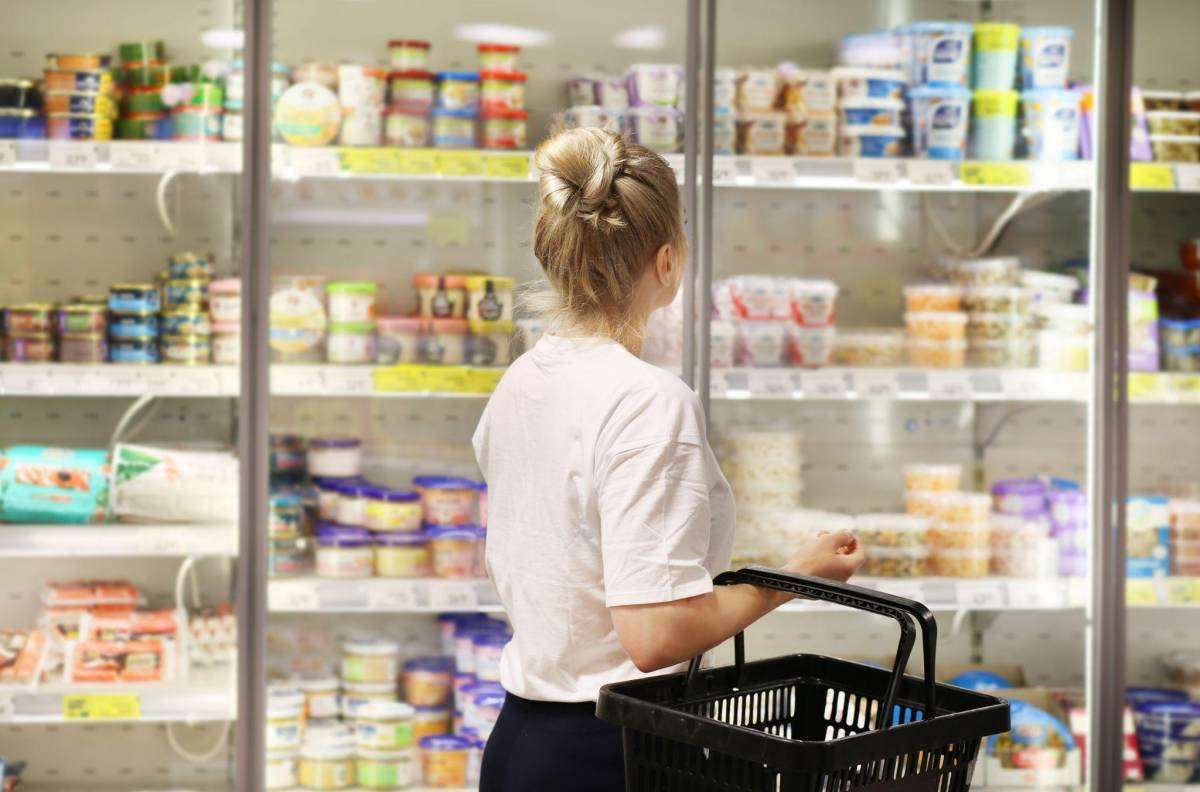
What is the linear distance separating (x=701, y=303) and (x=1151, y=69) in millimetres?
1372

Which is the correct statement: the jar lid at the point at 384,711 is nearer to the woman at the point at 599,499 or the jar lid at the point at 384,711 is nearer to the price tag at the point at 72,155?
the price tag at the point at 72,155

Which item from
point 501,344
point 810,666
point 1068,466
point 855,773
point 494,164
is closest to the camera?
point 855,773

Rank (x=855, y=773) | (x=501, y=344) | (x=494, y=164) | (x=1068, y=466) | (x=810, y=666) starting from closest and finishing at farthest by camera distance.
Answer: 1. (x=855, y=773)
2. (x=810, y=666)
3. (x=494, y=164)
4. (x=501, y=344)
5. (x=1068, y=466)

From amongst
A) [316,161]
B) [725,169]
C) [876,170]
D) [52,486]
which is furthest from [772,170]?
[52,486]

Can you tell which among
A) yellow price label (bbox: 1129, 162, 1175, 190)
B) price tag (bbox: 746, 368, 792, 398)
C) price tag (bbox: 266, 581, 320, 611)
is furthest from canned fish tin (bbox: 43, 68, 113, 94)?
yellow price label (bbox: 1129, 162, 1175, 190)

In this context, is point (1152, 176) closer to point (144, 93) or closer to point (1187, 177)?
point (1187, 177)

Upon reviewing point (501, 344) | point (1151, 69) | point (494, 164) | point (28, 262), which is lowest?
point (501, 344)

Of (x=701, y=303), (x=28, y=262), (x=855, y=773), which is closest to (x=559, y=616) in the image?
(x=855, y=773)

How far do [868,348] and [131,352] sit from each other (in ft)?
5.30

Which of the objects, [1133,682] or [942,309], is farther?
[1133,682]

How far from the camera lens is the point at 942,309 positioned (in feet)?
9.47

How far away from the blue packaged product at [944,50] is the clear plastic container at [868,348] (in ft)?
1.92

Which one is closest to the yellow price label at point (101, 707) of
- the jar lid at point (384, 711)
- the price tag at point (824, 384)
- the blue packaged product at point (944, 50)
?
the jar lid at point (384, 711)

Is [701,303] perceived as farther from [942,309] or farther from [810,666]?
[810,666]
